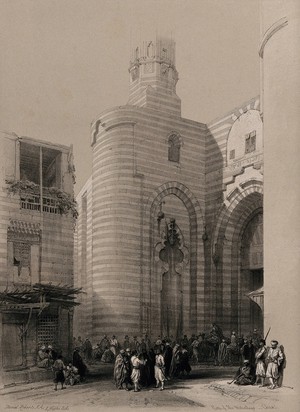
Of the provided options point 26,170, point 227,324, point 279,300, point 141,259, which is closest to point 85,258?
point 141,259

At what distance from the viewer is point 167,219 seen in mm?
11258

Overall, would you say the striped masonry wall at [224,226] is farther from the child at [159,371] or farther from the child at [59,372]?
the child at [59,372]

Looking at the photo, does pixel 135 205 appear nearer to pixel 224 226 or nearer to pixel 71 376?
pixel 224 226

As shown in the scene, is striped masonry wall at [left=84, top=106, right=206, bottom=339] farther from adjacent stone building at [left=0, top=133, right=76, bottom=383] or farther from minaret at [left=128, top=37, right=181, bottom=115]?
adjacent stone building at [left=0, top=133, right=76, bottom=383]

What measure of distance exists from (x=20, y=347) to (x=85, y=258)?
2.04 meters

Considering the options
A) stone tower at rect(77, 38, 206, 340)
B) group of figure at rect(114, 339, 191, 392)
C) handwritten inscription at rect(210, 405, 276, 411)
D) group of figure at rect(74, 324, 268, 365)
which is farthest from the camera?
stone tower at rect(77, 38, 206, 340)

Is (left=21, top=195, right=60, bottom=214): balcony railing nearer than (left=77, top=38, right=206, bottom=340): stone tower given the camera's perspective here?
Yes

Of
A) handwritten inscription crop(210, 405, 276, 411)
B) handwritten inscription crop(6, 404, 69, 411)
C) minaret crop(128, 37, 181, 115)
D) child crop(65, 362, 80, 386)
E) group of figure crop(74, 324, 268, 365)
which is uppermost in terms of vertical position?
minaret crop(128, 37, 181, 115)

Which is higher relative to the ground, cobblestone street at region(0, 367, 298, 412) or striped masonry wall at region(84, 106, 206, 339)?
striped masonry wall at region(84, 106, 206, 339)

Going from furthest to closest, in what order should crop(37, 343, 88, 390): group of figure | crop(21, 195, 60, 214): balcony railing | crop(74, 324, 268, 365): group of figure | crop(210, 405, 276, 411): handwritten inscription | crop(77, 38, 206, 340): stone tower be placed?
crop(77, 38, 206, 340): stone tower < crop(21, 195, 60, 214): balcony railing < crop(74, 324, 268, 365): group of figure < crop(37, 343, 88, 390): group of figure < crop(210, 405, 276, 411): handwritten inscription

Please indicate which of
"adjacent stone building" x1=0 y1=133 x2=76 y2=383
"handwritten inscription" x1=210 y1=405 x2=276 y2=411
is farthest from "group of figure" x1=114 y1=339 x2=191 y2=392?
"adjacent stone building" x1=0 y1=133 x2=76 y2=383

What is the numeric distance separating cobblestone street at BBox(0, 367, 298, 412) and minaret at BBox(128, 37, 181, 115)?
15.7 ft

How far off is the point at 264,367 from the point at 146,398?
1600 mm

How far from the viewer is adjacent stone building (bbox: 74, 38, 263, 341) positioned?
33.9 feet
